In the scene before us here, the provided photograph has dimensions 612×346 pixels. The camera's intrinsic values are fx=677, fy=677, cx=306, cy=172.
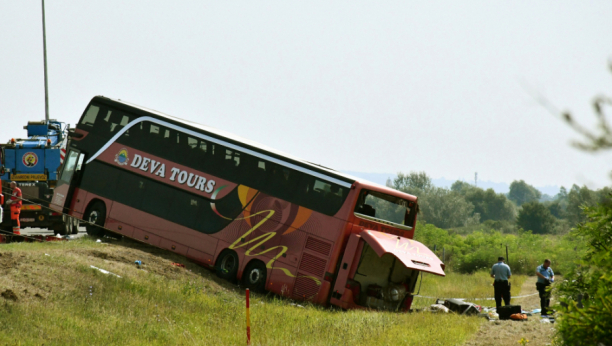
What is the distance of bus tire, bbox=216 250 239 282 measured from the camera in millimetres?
19547

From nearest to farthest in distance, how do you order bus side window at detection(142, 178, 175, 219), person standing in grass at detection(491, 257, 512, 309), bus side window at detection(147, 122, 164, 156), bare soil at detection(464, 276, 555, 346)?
bare soil at detection(464, 276, 555, 346)
person standing in grass at detection(491, 257, 512, 309)
bus side window at detection(142, 178, 175, 219)
bus side window at detection(147, 122, 164, 156)

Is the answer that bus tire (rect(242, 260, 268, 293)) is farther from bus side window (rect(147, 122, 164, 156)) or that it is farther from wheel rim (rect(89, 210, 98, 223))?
wheel rim (rect(89, 210, 98, 223))

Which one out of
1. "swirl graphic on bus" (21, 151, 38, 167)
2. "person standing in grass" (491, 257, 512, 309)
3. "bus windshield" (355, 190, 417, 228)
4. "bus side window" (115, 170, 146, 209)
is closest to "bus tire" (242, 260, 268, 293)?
"bus windshield" (355, 190, 417, 228)

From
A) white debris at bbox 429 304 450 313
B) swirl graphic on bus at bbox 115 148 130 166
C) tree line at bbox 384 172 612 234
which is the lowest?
tree line at bbox 384 172 612 234

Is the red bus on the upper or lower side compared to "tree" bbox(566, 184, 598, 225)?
lower

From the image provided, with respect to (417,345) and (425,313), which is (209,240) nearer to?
(425,313)

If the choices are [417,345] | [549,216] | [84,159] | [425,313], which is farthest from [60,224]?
[549,216]

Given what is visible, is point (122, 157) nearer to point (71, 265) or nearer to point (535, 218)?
point (71, 265)

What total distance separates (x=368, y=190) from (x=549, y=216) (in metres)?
79.5

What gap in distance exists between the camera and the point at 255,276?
763 inches

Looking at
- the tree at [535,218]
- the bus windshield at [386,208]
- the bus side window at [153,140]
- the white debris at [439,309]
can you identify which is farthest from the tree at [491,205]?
the bus side window at [153,140]

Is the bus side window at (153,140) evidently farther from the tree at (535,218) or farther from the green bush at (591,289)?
the tree at (535,218)

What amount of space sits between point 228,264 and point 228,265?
0.10 feet

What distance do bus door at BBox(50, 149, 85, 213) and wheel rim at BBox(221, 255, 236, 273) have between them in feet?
18.9
